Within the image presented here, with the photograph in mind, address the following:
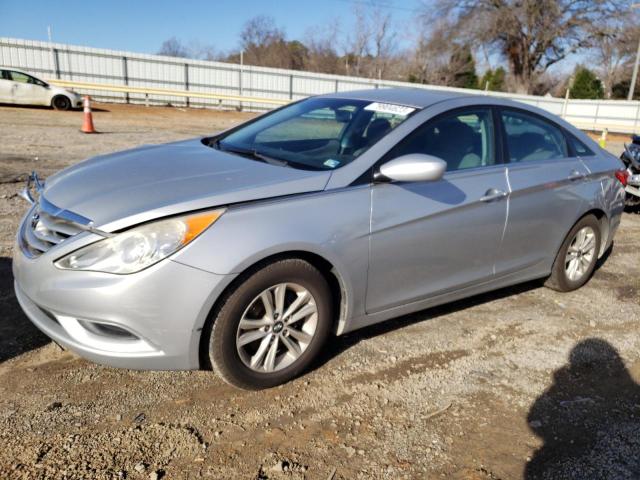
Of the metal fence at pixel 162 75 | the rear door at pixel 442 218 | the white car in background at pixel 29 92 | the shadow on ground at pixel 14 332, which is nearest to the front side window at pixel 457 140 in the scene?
the rear door at pixel 442 218

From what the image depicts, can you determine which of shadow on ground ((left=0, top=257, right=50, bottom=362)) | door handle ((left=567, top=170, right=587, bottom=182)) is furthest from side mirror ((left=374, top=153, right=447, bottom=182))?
shadow on ground ((left=0, top=257, right=50, bottom=362))

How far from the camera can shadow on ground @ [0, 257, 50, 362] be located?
10.5ft

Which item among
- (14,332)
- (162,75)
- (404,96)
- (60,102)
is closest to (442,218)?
(404,96)

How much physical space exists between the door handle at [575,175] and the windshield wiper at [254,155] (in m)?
2.46

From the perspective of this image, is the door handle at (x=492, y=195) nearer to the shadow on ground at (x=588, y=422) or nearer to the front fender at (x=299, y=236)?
the front fender at (x=299, y=236)

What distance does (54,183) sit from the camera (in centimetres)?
322

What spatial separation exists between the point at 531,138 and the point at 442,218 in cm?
136

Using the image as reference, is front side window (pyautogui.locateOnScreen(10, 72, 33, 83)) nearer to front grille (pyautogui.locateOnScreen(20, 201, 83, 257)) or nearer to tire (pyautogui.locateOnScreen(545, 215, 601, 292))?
front grille (pyautogui.locateOnScreen(20, 201, 83, 257))

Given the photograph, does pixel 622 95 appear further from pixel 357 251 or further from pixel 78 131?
pixel 357 251

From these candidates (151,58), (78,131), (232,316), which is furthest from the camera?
(151,58)

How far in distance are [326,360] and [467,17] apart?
166 feet

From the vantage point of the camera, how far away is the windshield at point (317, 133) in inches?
132

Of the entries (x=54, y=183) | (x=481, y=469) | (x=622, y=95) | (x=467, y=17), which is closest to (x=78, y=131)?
(x=54, y=183)

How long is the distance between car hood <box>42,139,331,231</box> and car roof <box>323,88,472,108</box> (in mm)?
1047
